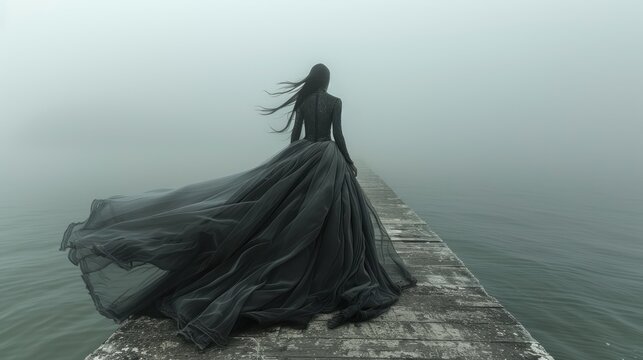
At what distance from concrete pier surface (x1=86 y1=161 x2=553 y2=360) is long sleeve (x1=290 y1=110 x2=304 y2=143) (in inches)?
64.8

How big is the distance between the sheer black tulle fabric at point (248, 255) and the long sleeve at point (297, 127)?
10.9 inches

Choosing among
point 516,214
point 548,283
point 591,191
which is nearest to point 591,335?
point 548,283

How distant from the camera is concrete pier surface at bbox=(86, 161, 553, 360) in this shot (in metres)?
2.30

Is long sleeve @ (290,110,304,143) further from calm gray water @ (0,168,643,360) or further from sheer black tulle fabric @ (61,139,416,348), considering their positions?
calm gray water @ (0,168,643,360)

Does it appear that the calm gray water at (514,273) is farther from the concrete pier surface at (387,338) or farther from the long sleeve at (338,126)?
the long sleeve at (338,126)

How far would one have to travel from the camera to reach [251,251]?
288 cm

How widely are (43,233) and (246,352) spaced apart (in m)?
8.44

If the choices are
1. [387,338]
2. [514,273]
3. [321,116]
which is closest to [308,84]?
[321,116]

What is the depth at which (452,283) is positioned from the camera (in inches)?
142

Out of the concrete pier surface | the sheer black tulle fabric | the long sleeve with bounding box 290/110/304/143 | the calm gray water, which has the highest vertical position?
the long sleeve with bounding box 290/110/304/143

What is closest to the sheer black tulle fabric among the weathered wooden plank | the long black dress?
the long black dress

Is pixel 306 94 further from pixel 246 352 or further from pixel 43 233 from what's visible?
pixel 43 233

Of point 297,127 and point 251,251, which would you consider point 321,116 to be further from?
point 251,251

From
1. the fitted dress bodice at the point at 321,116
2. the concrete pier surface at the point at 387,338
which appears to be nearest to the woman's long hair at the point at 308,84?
the fitted dress bodice at the point at 321,116
